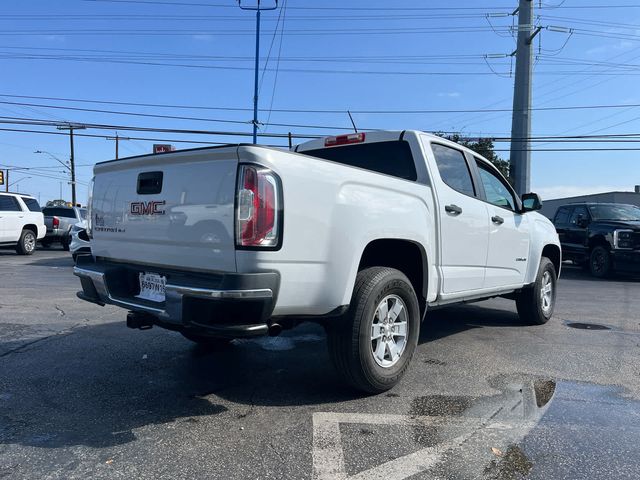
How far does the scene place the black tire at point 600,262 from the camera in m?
13.5

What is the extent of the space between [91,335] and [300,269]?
369 cm

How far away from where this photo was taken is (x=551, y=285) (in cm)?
744

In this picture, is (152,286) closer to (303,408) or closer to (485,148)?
(303,408)

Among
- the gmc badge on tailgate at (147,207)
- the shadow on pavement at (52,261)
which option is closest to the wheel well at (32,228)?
the shadow on pavement at (52,261)

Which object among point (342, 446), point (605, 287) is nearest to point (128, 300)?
point (342, 446)

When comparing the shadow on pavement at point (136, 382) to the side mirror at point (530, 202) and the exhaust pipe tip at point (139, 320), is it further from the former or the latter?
the side mirror at point (530, 202)

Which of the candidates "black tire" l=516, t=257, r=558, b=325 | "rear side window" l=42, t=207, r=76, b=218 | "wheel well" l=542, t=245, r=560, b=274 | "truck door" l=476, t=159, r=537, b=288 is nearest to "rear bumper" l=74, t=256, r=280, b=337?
"truck door" l=476, t=159, r=537, b=288

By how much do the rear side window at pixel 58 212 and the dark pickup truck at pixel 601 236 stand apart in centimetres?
1833

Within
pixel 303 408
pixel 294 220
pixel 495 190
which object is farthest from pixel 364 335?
pixel 495 190

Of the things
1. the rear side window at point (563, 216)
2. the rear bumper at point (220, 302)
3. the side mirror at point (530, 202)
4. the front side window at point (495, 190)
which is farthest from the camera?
the rear side window at point (563, 216)

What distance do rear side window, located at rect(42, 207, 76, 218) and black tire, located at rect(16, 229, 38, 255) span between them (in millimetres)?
3624

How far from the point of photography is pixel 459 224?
4.93m

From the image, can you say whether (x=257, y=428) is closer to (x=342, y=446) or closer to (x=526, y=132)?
(x=342, y=446)

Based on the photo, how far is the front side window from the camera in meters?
5.84
